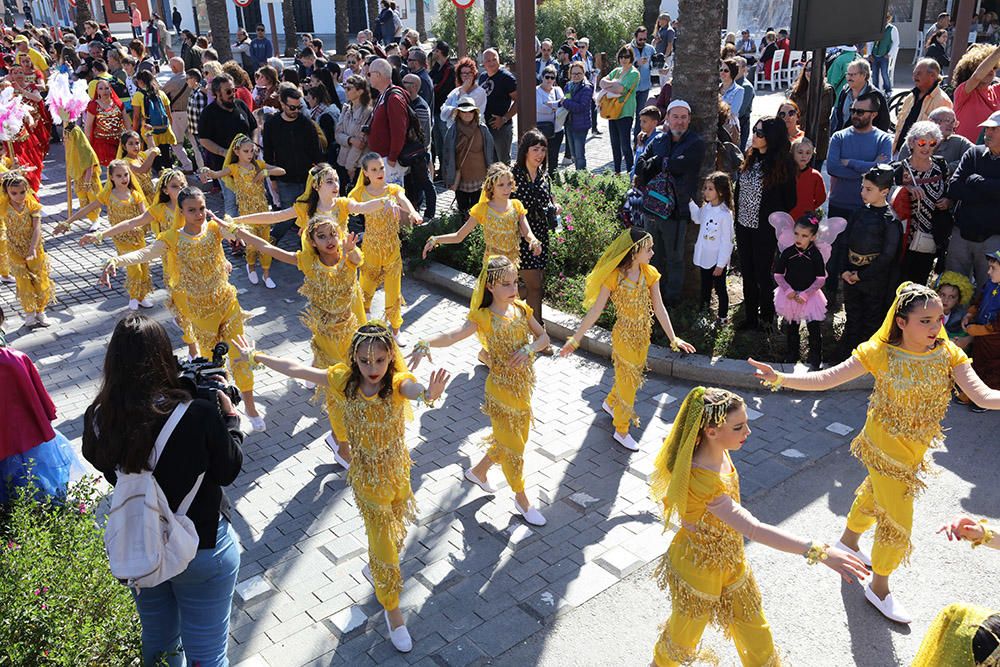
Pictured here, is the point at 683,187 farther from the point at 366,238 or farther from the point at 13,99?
the point at 13,99

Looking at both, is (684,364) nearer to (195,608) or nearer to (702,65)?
(702,65)

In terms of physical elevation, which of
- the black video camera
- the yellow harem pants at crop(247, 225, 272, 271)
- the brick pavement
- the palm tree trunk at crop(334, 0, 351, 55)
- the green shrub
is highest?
the palm tree trunk at crop(334, 0, 351, 55)

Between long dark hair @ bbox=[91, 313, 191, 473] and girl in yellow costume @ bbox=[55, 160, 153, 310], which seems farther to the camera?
girl in yellow costume @ bbox=[55, 160, 153, 310]

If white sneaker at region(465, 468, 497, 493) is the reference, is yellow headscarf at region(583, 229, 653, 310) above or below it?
above

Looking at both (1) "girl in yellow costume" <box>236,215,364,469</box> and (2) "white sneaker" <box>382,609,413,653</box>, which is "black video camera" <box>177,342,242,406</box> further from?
(1) "girl in yellow costume" <box>236,215,364,469</box>

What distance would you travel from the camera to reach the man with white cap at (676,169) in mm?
8242

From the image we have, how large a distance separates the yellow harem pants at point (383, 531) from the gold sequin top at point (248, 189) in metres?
6.19

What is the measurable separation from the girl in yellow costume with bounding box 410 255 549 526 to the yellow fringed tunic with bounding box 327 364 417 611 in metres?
0.96

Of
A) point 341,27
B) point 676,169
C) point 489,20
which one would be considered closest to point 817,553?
point 676,169

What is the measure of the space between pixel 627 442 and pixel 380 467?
2558mm

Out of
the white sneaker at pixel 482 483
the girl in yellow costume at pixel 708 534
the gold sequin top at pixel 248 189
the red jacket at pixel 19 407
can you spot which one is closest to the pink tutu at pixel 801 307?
the white sneaker at pixel 482 483

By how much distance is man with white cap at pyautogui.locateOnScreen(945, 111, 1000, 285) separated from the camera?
733cm

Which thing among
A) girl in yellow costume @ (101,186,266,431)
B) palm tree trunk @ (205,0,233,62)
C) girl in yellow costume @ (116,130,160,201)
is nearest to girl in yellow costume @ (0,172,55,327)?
girl in yellow costume @ (116,130,160,201)

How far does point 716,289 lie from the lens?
8.43m
